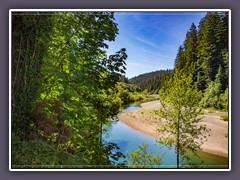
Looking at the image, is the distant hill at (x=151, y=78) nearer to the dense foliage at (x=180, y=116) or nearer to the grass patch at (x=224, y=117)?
the dense foliage at (x=180, y=116)

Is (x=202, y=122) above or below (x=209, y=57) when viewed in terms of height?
below

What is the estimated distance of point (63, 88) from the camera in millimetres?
3889

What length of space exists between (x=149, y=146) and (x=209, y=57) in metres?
1.10

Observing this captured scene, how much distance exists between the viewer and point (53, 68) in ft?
12.7

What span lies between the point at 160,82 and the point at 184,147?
72 centimetres

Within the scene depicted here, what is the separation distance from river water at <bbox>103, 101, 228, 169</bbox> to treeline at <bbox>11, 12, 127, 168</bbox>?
0.09 meters

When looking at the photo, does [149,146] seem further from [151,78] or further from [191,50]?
[191,50]

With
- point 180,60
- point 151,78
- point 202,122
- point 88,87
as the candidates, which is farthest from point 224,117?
point 88,87

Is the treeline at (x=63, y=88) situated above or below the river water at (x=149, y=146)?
above

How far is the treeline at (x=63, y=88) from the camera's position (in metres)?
3.77

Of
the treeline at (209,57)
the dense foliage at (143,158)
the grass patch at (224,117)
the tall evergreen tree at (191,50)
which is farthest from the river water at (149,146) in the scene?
the tall evergreen tree at (191,50)

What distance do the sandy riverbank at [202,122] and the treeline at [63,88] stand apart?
232 millimetres

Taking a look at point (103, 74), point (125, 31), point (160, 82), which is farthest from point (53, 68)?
point (160, 82)
